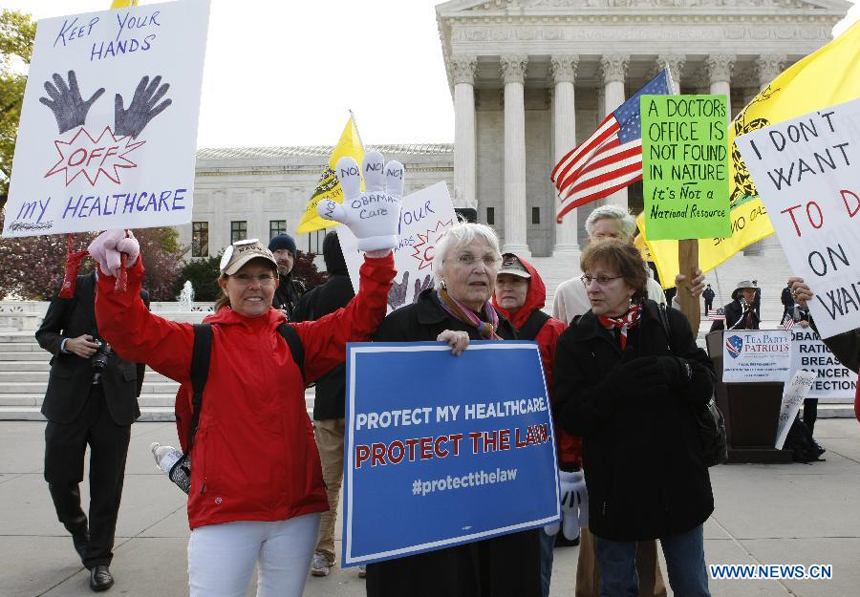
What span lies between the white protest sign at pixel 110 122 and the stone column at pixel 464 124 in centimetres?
3613

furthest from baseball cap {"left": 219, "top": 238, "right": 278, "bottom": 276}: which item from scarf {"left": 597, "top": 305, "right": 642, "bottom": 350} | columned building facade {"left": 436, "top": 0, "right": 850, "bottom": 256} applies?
columned building facade {"left": 436, "top": 0, "right": 850, "bottom": 256}

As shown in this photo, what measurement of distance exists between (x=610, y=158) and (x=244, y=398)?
5.77m

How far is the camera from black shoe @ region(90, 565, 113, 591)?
4145mm

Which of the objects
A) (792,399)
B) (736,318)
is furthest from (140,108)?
(736,318)

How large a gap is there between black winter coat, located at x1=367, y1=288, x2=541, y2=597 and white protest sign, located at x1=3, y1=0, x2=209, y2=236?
3.21ft

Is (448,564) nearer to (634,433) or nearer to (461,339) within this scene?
(461,339)

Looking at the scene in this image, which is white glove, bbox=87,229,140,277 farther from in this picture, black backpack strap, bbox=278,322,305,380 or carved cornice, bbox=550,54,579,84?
carved cornice, bbox=550,54,579,84

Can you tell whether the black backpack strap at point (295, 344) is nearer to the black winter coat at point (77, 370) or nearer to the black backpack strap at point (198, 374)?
the black backpack strap at point (198, 374)

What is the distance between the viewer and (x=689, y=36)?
39.4 meters

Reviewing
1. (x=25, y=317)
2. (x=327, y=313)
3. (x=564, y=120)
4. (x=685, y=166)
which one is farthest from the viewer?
(x=564, y=120)

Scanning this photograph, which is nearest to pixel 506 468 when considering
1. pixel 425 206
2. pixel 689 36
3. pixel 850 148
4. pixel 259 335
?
pixel 259 335

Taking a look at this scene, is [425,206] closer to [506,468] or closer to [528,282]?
[528,282]

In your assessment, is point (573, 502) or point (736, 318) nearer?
point (573, 502)

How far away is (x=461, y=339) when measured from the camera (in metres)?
2.55
